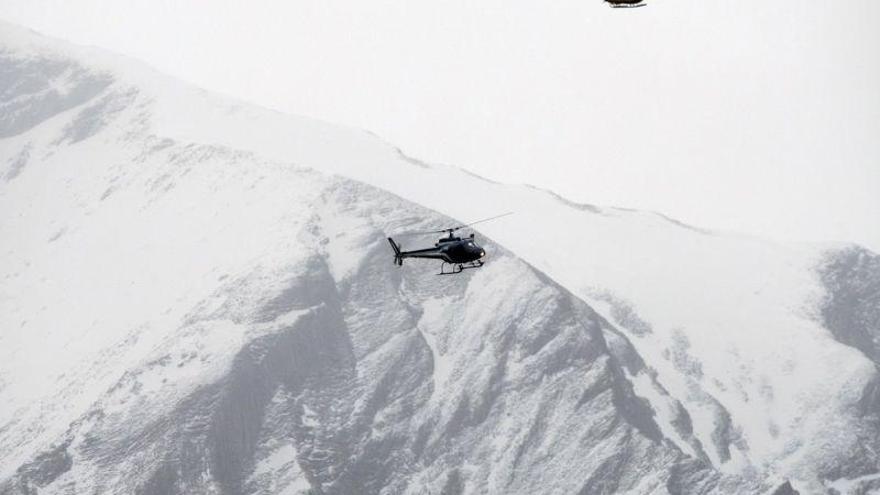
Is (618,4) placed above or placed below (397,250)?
above

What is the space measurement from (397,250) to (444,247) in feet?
25.1

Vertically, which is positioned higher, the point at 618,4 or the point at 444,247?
the point at 618,4

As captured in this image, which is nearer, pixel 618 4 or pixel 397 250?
pixel 618 4

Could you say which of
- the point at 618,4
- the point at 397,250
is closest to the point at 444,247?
the point at 397,250

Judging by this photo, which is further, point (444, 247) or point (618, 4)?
point (444, 247)

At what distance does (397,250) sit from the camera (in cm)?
17162

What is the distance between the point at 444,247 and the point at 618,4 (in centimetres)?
3753

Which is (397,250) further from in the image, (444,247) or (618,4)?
(618,4)

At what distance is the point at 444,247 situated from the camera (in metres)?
166
